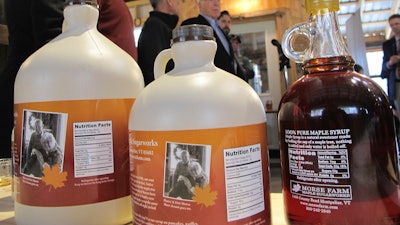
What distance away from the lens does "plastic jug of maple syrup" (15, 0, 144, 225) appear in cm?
36

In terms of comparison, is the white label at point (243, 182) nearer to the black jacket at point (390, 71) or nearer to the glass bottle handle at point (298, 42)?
the glass bottle handle at point (298, 42)

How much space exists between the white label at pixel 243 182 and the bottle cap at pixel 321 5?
160 millimetres

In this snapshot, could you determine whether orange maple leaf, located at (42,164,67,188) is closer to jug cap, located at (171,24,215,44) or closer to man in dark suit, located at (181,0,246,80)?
jug cap, located at (171,24,215,44)

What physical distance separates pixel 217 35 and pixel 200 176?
1.36 m

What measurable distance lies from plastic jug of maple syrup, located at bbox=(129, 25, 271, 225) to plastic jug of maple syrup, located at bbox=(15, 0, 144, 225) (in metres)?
0.06

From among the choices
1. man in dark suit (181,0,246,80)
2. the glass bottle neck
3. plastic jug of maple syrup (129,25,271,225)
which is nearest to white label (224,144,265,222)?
plastic jug of maple syrup (129,25,271,225)

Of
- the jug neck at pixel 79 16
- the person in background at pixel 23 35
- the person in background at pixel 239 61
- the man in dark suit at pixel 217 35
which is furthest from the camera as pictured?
the person in background at pixel 239 61

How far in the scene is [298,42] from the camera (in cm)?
40

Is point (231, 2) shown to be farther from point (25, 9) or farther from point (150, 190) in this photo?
point (150, 190)

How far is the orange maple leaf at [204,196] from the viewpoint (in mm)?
304

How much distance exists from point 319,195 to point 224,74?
15 centimetres

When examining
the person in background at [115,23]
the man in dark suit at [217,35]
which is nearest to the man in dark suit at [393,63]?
the man in dark suit at [217,35]

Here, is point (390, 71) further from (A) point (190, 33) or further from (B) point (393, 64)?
(A) point (190, 33)

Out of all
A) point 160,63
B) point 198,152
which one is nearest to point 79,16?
point 160,63
